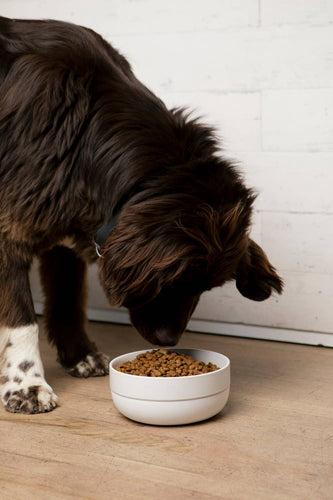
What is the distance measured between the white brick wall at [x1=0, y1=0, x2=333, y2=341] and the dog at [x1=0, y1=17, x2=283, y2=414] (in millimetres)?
620

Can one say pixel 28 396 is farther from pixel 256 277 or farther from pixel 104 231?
pixel 256 277

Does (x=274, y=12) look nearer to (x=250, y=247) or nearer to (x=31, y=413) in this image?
(x=250, y=247)

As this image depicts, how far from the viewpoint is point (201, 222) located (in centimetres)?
189

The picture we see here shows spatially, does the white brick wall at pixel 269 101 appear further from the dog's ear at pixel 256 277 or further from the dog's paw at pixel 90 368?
the dog's paw at pixel 90 368

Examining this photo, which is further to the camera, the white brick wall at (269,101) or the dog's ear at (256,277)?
the white brick wall at (269,101)

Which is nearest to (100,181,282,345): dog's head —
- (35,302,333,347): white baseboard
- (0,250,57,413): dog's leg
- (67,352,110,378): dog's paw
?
(0,250,57,413): dog's leg

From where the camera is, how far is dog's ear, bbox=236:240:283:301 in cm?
→ 221

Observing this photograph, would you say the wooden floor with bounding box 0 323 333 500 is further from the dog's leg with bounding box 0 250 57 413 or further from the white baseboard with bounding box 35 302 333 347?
the white baseboard with bounding box 35 302 333 347

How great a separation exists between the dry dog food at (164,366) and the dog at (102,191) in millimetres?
51

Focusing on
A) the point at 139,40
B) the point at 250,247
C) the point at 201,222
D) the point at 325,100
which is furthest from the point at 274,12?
the point at 201,222

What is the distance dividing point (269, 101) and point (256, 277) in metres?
0.86

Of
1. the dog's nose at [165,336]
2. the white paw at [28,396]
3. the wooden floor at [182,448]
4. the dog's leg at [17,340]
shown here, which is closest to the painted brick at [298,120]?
the wooden floor at [182,448]

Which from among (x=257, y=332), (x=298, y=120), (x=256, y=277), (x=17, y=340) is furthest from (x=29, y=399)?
(x=298, y=120)

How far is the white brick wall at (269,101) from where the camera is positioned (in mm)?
2682
